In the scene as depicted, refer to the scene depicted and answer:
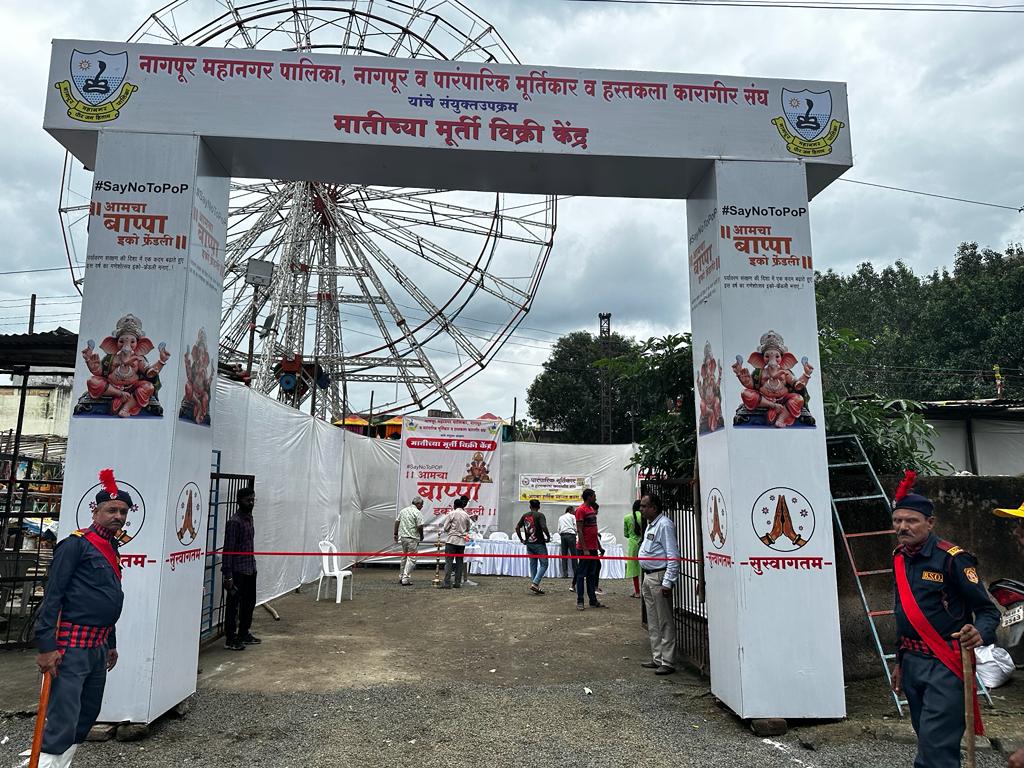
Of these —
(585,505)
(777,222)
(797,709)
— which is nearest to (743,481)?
(797,709)

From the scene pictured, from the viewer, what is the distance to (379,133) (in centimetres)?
515

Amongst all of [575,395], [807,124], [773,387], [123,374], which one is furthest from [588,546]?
[575,395]

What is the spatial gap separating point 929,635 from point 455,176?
4417 mm

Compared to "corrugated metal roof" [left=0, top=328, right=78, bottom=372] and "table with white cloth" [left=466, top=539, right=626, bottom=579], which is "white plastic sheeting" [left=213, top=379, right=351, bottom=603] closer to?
"corrugated metal roof" [left=0, top=328, right=78, bottom=372]

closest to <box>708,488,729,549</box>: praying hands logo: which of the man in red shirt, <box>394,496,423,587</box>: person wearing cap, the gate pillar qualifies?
the gate pillar

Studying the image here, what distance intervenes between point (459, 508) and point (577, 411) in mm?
26234

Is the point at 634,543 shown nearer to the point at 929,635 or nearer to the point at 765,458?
the point at 765,458

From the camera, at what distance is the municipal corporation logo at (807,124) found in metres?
5.27

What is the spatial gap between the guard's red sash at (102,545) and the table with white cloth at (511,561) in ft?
33.4

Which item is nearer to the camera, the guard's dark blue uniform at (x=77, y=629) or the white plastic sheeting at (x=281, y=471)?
the guard's dark blue uniform at (x=77, y=629)

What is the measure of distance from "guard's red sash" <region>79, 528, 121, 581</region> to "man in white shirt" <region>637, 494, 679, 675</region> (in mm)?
4303

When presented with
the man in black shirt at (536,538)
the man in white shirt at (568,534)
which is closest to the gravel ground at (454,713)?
the man in black shirt at (536,538)

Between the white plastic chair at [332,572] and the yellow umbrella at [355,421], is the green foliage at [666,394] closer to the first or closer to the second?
the white plastic chair at [332,572]

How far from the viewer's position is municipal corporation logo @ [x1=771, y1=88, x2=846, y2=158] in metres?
5.27
